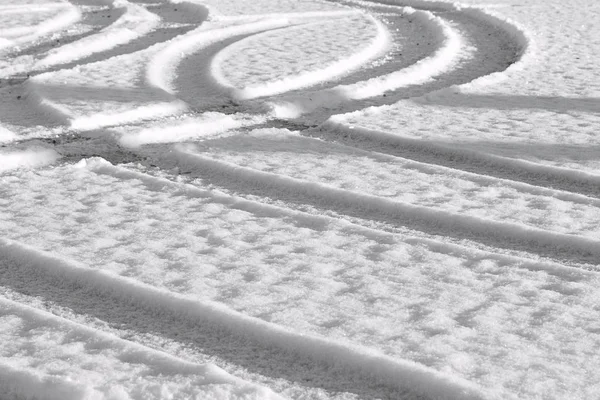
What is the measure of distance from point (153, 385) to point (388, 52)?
9.97 metres

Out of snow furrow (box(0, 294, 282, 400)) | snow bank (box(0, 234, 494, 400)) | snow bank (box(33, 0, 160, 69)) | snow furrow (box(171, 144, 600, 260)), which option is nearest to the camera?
snow furrow (box(0, 294, 282, 400))

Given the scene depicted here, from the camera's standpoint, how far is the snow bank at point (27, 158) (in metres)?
8.49

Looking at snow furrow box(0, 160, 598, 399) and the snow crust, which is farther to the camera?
the snow crust

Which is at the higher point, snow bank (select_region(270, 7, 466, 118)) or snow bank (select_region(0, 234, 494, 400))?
snow bank (select_region(0, 234, 494, 400))

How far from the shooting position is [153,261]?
6219mm

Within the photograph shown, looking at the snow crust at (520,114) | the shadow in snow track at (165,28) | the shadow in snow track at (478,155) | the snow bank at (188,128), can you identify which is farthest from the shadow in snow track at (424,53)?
the shadow in snow track at (165,28)

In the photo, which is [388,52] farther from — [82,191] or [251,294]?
[251,294]

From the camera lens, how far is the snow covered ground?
4895mm

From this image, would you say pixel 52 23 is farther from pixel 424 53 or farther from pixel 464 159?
pixel 464 159

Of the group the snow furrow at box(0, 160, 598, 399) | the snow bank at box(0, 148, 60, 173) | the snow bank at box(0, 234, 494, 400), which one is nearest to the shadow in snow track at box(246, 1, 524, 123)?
the snow bank at box(0, 148, 60, 173)

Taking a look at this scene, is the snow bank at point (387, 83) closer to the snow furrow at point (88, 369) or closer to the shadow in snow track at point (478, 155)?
the shadow in snow track at point (478, 155)

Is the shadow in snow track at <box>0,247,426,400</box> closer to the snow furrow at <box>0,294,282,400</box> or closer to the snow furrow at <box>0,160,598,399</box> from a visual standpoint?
the snow furrow at <box>0,160,598,399</box>

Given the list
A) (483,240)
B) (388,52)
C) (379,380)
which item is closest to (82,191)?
(483,240)

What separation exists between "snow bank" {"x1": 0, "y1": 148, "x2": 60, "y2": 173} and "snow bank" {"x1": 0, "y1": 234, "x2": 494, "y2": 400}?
2.10 m
